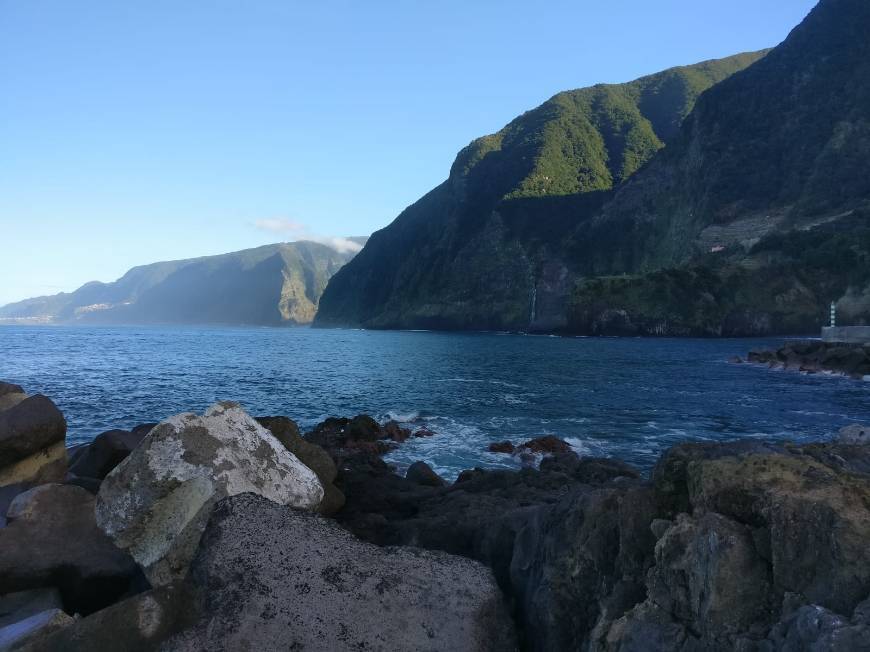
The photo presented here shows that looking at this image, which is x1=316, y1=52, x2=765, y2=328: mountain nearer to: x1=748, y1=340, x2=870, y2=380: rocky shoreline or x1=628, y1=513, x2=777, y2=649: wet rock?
x1=748, y1=340, x2=870, y2=380: rocky shoreline

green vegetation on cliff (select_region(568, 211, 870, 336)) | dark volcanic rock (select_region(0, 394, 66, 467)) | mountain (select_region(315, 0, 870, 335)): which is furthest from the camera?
mountain (select_region(315, 0, 870, 335))

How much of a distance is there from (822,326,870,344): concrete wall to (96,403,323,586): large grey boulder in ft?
212

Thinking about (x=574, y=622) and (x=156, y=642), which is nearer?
(x=156, y=642)

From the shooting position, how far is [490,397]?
33.4 metres

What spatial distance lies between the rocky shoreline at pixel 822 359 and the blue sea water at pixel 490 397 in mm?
2591

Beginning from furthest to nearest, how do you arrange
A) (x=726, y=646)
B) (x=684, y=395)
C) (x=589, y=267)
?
(x=589, y=267) → (x=684, y=395) → (x=726, y=646)

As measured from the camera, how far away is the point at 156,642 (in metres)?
3.95

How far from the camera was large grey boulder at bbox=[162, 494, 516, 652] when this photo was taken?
159 inches

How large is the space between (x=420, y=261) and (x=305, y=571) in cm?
18357

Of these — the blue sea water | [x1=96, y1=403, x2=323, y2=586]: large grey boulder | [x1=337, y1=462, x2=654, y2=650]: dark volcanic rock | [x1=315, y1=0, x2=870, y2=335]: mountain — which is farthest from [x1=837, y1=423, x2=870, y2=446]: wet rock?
[x1=315, y1=0, x2=870, y2=335]: mountain

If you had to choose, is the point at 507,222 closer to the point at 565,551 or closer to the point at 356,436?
the point at 356,436

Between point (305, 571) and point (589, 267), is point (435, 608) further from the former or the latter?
point (589, 267)

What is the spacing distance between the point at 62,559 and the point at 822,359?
184 feet

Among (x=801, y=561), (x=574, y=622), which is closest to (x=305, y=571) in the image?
(x=574, y=622)
